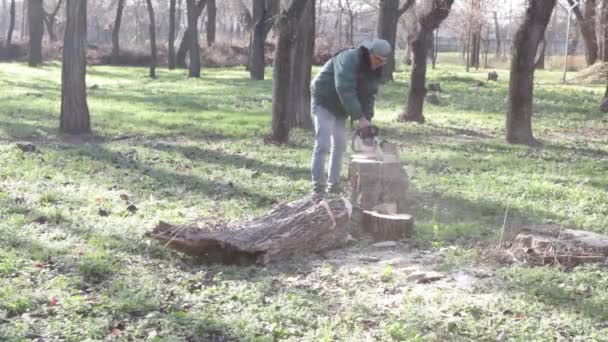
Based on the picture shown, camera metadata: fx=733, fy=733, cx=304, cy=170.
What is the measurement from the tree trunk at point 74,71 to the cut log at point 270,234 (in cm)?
795

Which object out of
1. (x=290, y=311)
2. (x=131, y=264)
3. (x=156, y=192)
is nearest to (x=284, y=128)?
(x=156, y=192)

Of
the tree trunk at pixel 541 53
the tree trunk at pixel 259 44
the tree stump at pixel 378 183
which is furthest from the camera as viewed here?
the tree trunk at pixel 259 44

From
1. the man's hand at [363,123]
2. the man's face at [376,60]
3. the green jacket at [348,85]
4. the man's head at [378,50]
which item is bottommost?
the man's hand at [363,123]

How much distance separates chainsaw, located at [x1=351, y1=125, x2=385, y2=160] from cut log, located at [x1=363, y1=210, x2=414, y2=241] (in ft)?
2.90

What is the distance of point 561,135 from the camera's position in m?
14.9

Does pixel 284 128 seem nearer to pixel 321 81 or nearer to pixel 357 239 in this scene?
pixel 321 81

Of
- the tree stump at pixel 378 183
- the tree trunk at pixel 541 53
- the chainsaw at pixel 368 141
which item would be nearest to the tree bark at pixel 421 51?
Result: the tree trunk at pixel 541 53

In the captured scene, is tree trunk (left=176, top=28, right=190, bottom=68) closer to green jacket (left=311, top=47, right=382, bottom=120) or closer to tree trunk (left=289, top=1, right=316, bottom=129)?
tree trunk (left=289, top=1, right=316, bottom=129)

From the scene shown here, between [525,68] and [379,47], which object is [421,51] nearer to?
[525,68]

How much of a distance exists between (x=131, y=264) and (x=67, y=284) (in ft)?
2.26

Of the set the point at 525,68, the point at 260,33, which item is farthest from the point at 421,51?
the point at 260,33

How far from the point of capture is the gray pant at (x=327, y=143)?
25.6ft

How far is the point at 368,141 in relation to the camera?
7.53 meters

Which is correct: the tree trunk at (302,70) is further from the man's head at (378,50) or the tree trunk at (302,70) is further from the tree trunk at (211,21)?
the tree trunk at (211,21)
